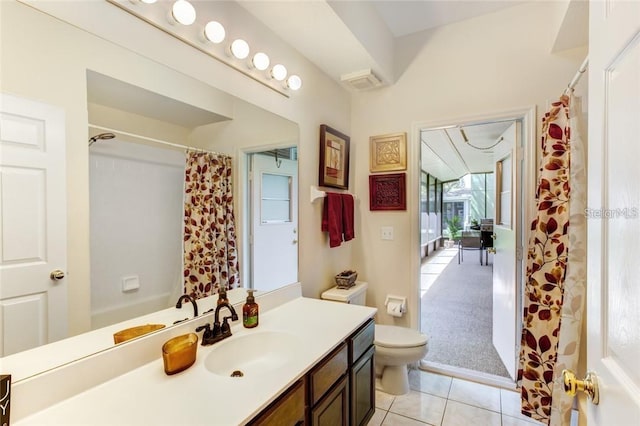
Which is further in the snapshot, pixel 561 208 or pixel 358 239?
pixel 358 239

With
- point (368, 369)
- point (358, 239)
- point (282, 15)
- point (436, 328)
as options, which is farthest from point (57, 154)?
point (436, 328)

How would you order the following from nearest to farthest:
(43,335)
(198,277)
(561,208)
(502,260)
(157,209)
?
1. (43,335)
2. (157,209)
3. (198,277)
4. (561,208)
5. (502,260)

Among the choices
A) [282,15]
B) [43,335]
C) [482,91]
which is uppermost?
[282,15]

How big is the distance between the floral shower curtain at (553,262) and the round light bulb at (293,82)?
149cm

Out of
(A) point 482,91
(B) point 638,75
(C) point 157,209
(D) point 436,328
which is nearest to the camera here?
(B) point 638,75

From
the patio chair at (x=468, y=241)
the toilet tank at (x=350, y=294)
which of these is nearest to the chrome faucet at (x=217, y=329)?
the toilet tank at (x=350, y=294)

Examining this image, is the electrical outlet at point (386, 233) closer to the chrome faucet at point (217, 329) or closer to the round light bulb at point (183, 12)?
the chrome faucet at point (217, 329)

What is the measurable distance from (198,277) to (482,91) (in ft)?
7.47

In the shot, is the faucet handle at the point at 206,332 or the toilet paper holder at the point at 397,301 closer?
the faucet handle at the point at 206,332

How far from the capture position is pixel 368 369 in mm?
1668

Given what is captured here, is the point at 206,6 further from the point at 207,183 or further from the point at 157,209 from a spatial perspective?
the point at 157,209

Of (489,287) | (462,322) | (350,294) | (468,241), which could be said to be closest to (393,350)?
(350,294)

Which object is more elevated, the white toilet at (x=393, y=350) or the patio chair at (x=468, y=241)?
the patio chair at (x=468, y=241)

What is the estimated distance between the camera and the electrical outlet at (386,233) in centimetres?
257
